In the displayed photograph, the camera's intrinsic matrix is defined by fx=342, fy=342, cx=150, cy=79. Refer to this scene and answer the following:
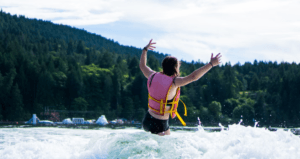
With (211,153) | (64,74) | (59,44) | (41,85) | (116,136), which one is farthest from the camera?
(59,44)

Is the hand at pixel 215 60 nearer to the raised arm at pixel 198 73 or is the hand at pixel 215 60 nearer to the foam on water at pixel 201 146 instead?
the raised arm at pixel 198 73

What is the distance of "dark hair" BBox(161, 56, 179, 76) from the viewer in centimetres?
580

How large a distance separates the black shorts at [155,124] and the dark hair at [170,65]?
92 centimetres

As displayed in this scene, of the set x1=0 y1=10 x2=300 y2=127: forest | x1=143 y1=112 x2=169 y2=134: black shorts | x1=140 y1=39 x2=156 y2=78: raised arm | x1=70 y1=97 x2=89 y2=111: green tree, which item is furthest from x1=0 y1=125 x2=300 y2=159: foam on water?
x1=70 y1=97 x2=89 y2=111: green tree

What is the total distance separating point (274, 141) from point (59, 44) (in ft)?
652

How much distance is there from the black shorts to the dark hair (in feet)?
3.03

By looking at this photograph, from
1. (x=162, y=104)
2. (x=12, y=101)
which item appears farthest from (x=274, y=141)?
(x=12, y=101)

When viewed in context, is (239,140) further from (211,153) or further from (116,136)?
(116,136)

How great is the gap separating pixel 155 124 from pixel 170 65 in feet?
3.82

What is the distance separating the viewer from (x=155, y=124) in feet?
20.4

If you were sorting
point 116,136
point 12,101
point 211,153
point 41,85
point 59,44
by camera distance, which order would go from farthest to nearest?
point 59,44 → point 41,85 → point 12,101 → point 116,136 → point 211,153

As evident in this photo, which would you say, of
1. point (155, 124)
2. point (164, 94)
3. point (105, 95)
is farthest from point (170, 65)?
point (105, 95)

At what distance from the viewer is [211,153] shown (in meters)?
5.77

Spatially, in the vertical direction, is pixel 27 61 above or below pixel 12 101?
above
